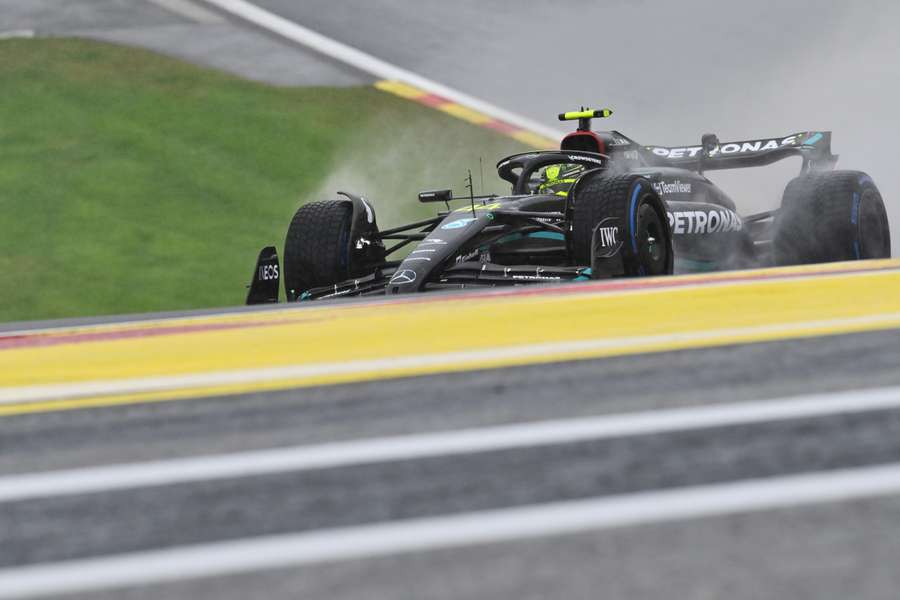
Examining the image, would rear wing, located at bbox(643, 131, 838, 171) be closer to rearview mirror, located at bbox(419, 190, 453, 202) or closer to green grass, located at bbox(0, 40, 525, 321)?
rearview mirror, located at bbox(419, 190, 453, 202)

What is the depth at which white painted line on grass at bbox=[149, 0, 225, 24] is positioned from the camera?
55.7ft

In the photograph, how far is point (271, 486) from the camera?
1.78 m

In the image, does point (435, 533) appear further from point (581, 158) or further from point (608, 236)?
point (581, 158)

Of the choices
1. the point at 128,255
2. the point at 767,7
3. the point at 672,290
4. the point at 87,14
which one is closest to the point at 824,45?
the point at 767,7

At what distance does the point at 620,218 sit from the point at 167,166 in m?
7.22

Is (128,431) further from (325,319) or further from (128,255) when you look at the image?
(128,255)

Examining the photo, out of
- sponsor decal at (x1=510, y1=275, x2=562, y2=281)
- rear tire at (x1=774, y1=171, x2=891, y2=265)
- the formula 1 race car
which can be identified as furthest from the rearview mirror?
rear tire at (x1=774, y1=171, x2=891, y2=265)

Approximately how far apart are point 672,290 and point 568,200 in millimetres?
2718

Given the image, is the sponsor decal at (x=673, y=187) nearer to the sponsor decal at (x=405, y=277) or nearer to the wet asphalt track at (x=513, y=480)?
the sponsor decal at (x=405, y=277)

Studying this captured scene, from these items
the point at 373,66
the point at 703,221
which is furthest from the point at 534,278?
the point at 373,66

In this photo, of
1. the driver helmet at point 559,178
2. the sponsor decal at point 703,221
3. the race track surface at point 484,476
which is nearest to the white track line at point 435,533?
the race track surface at point 484,476

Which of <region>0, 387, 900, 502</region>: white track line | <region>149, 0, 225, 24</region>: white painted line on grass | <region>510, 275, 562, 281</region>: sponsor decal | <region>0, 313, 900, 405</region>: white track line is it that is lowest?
<region>0, 387, 900, 502</region>: white track line

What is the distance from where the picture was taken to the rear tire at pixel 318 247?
7.84 metres

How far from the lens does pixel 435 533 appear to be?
1511 mm
